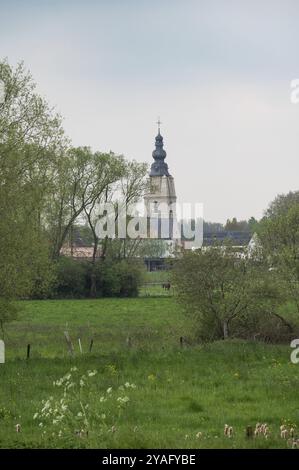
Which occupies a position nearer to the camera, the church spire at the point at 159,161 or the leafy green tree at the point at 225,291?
the leafy green tree at the point at 225,291

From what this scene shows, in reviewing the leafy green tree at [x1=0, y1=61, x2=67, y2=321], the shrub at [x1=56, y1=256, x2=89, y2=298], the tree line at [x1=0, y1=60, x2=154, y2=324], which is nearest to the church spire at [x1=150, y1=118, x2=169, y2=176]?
the shrub at [x1=56, y1=256, x2=89, y2=298]

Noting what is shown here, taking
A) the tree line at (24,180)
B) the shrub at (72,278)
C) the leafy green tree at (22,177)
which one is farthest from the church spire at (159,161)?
the leafy green tree at (22,177)

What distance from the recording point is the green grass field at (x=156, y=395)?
12047 millimetres

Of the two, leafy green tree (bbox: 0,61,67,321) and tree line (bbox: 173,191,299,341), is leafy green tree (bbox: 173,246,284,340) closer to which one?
tree line (bbox: 173,191,299,341)

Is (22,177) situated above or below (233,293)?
above

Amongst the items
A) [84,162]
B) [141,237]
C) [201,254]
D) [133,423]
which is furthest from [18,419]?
[141,237]

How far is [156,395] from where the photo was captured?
17.3 meters

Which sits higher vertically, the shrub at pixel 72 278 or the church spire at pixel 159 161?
the church spire at pixel 159 161

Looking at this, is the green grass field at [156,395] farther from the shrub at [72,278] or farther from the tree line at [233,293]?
the shrub at [72,278]

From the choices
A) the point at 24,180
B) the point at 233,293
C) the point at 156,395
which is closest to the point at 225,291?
the point at 233,293

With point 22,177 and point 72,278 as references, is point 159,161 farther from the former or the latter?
point 22,177

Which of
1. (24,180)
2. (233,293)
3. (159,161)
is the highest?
(159,161)

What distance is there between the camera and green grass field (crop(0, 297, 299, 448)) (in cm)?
1205

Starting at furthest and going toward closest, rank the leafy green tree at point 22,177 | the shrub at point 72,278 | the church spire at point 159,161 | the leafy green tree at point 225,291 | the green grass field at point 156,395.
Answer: the church spire at point 159,161 → the shrub at point 72,278 → the leafy green tree at point 225,291 → the leafy green tree at point 22,177 → the green grass field at point 156,395
